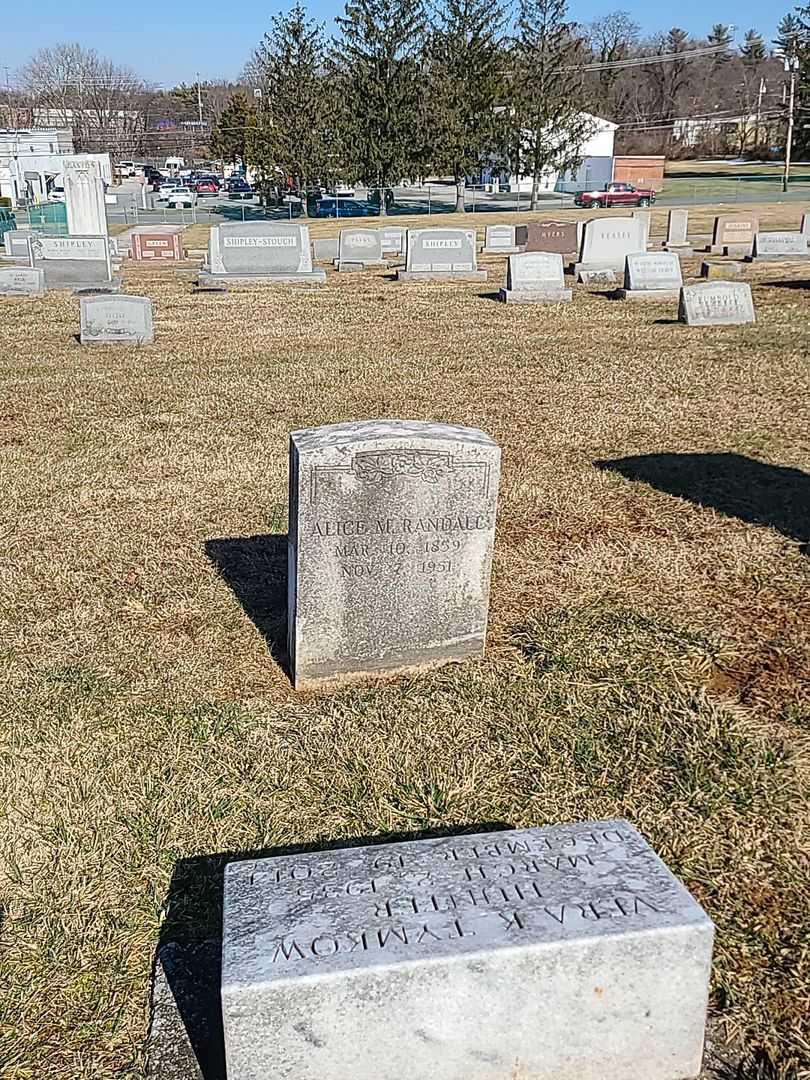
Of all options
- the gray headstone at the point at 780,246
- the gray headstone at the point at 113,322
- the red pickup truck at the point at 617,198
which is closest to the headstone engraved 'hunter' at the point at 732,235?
the gray headstone at the point at 780,246

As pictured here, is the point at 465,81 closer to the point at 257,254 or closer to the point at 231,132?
the point at 231,132

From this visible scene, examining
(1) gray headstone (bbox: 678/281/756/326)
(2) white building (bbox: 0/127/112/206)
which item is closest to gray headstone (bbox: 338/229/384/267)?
(1) gray headstone (bbox: 678/281/756/326)

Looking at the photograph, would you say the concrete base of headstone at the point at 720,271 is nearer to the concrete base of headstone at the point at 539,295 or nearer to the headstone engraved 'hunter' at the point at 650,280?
the headstone engraved 'hunter' at the point at 650,280

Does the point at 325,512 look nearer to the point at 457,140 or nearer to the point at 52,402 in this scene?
the point at 52,402

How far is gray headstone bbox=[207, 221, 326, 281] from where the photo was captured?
2038cm

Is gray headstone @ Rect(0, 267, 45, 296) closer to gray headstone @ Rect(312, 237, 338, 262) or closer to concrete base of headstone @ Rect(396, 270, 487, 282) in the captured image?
concrete base of headstone @ Rect(396, 270, 487, 282)

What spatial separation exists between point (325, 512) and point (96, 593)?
6.47 feet

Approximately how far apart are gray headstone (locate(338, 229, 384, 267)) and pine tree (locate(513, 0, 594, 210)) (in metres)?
24.3

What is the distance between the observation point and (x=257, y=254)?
67.1 ft

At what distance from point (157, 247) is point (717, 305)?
55.3 ft

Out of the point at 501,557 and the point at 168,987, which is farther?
the point at 501,557

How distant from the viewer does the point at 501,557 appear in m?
5.80

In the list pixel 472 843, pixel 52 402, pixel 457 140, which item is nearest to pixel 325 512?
pixel 472 843

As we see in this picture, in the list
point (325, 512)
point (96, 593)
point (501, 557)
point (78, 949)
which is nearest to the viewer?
point (78, 949)
